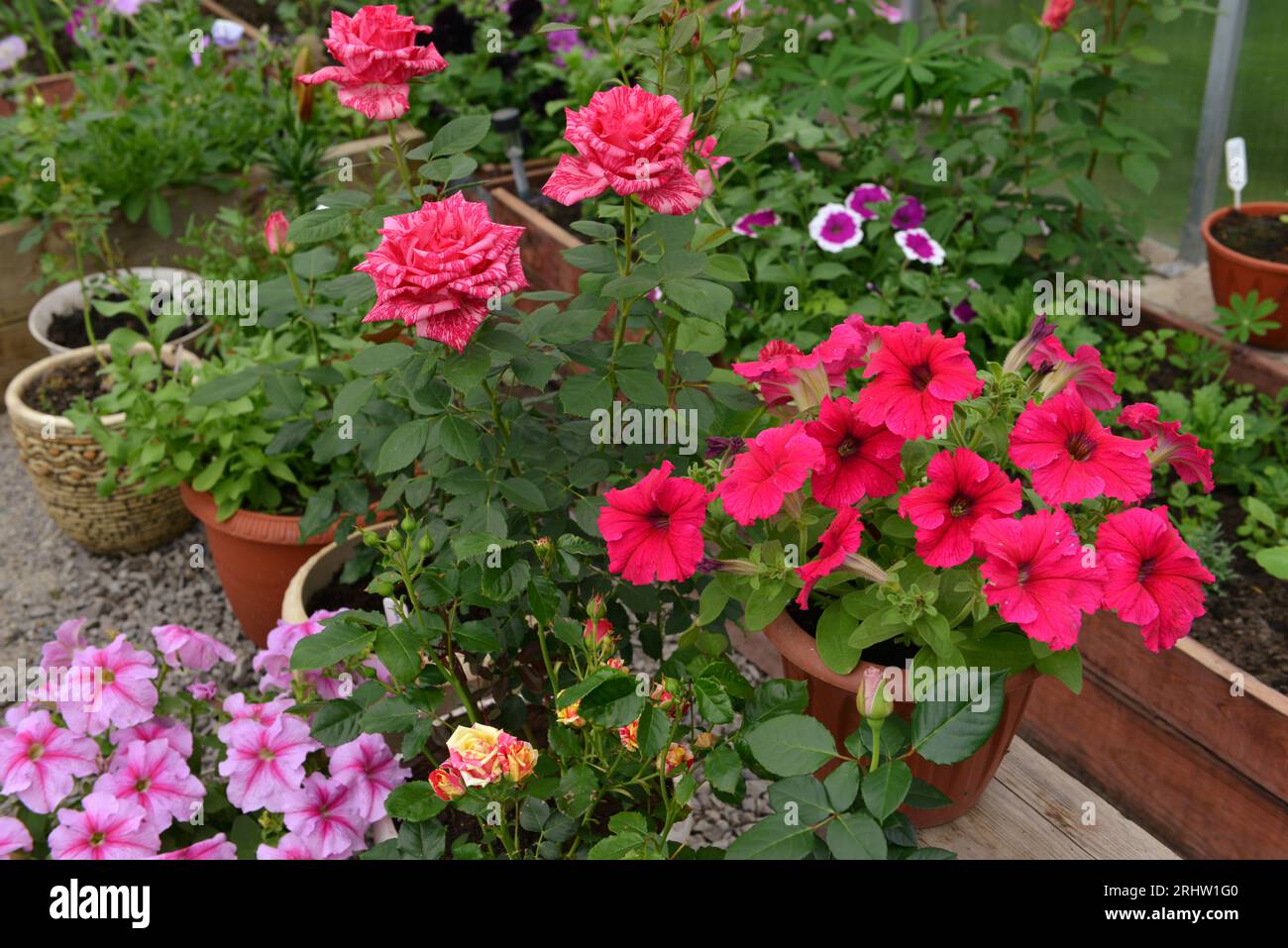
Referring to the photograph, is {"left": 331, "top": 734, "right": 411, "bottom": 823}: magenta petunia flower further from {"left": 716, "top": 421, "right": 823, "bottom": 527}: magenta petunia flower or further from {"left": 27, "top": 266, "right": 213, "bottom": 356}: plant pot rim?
{"left": 27, "top": 266, "right": 213, "bottom": 356}: plant pot rim

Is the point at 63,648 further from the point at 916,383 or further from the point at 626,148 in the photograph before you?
the point at 916,383

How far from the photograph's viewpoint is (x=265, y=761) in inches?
57.4

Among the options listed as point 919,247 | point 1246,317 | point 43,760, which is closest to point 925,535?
point 43,760

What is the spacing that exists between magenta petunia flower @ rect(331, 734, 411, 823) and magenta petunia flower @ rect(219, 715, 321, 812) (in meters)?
0.05

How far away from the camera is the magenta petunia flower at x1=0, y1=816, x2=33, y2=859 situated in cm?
138

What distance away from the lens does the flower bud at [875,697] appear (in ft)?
3.37

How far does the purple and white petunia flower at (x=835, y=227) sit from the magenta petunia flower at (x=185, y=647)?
1.57 m

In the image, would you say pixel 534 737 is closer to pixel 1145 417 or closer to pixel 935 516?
pixel 935 516

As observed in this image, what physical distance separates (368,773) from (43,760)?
416 mm

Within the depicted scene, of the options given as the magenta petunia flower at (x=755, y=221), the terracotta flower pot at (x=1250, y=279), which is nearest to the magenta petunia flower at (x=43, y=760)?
the magenta petunia flower at (x=755, y=221)

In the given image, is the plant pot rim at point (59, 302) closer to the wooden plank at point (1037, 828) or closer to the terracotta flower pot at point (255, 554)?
the terracotta flower pot at point (255, 554)

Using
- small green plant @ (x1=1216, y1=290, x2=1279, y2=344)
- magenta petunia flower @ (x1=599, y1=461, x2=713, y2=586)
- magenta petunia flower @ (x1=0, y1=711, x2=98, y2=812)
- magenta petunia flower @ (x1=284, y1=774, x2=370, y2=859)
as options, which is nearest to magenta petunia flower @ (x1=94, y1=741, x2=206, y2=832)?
magenta petunia flower @ (x1=0, y1=711, x2=98, y2=812)

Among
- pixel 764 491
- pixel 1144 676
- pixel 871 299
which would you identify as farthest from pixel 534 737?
pixel 871 299

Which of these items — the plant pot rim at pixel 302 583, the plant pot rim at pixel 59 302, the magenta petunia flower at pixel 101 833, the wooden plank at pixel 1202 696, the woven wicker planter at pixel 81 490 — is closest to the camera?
the magenta petunia flower at pixel 101 833
